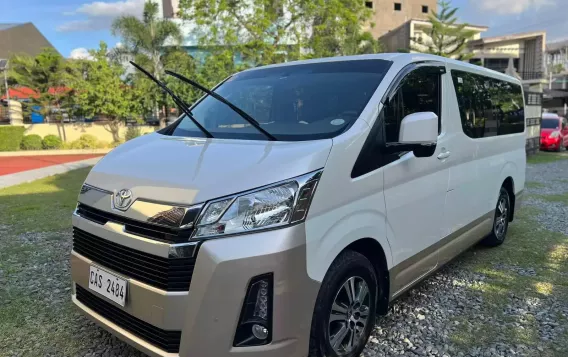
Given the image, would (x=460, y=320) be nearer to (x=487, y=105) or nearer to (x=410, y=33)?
(x=487, y=105)

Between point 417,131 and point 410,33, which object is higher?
point 410,33

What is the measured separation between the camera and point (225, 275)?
2035 millimetres

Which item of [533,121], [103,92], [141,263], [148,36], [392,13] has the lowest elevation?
[533,121]

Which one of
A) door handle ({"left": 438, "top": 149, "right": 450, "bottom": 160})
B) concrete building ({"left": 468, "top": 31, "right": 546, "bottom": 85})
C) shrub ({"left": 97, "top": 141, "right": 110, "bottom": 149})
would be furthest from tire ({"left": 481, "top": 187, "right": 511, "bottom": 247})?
concrete building ({"left": 468, "top": 31, "right": 546, "bottom": 85})

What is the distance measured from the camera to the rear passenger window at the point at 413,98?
2.87 m

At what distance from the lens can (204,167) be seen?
7.57ft

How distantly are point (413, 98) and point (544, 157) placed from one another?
15161 mm

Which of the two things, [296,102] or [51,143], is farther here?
[51,143]

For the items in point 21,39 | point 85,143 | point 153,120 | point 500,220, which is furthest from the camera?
point 21,39

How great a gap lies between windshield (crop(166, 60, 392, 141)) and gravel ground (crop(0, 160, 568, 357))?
1.55 meters

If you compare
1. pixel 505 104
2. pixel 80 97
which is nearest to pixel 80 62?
pixel 80 97

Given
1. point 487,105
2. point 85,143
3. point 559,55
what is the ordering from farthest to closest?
point 559,55 < point 85,143 < point 487,105

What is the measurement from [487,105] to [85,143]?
23.6 metres

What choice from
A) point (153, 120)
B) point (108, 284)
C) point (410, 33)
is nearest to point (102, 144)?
point (153, 120)
